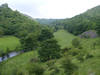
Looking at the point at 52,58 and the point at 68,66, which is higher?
the point at 68,66

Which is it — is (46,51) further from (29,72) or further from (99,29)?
(99,29)

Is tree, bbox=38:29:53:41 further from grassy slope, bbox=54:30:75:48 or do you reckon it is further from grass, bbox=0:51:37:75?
grass, bbox=0:51:37:75

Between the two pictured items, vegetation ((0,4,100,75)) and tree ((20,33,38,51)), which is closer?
vegetation ((0,4,100,75))

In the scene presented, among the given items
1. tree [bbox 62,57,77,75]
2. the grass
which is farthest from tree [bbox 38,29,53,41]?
tree [bbox 62,57,77,75]

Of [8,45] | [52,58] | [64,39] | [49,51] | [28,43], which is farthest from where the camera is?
[64,39]

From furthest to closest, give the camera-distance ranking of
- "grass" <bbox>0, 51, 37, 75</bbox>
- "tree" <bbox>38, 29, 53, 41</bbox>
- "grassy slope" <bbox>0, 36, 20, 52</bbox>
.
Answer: "tree" <bbox>38, 29, 53, 41</bbox> → "grassy slope" <bbox>0, 36, 20, 52</bbox> → "grass" <bbox>0, 51, 37, 75</bbox>

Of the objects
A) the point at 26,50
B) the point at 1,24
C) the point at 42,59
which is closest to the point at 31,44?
the point at 26,50

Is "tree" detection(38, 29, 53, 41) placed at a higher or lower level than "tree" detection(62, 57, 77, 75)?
lower

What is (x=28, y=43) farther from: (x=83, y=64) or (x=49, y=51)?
(x=83, y=64)

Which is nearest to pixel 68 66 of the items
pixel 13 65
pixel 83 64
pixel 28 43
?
pixel 83 64

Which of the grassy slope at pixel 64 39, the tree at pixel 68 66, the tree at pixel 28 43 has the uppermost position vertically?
the tree at pixel 68 66

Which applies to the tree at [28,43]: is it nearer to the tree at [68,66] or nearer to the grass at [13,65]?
the grass at [13,65]

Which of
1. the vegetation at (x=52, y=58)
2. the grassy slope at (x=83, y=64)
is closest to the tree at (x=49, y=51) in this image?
the vegetation at (x=52, y=58)

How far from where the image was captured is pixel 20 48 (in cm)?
5700
